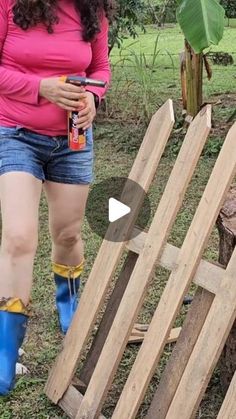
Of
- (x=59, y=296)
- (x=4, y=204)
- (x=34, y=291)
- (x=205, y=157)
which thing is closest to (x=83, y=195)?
(x=4, y=204)

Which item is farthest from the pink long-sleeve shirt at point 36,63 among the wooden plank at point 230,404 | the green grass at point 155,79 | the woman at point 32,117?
the green grass at point 155,79

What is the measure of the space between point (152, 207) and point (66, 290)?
1734mm

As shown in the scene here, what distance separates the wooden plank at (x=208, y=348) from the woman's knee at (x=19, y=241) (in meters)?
0.72

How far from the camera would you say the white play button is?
2.42 m

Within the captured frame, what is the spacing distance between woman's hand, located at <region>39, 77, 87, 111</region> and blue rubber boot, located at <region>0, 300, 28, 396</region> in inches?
29.1

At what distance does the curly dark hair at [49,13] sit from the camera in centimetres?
235

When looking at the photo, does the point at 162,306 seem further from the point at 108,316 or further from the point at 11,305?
the point at 11,305

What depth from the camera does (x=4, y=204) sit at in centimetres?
244

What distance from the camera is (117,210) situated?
96.1 inches

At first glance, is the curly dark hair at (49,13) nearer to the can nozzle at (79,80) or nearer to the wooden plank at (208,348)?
the can nozzle at (79,80)

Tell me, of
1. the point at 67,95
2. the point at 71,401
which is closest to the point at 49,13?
the point at 67,95

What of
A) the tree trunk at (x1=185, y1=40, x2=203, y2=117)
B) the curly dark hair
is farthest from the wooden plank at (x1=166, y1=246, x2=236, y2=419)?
the tree trunk at (x1=185, y1=40, x2=203, y2=117)

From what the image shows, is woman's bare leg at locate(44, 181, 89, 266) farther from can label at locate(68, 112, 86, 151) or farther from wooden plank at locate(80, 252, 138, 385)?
wooden plank at locate(80, 252, 138, 385)

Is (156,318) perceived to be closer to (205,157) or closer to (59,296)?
(59,296)
